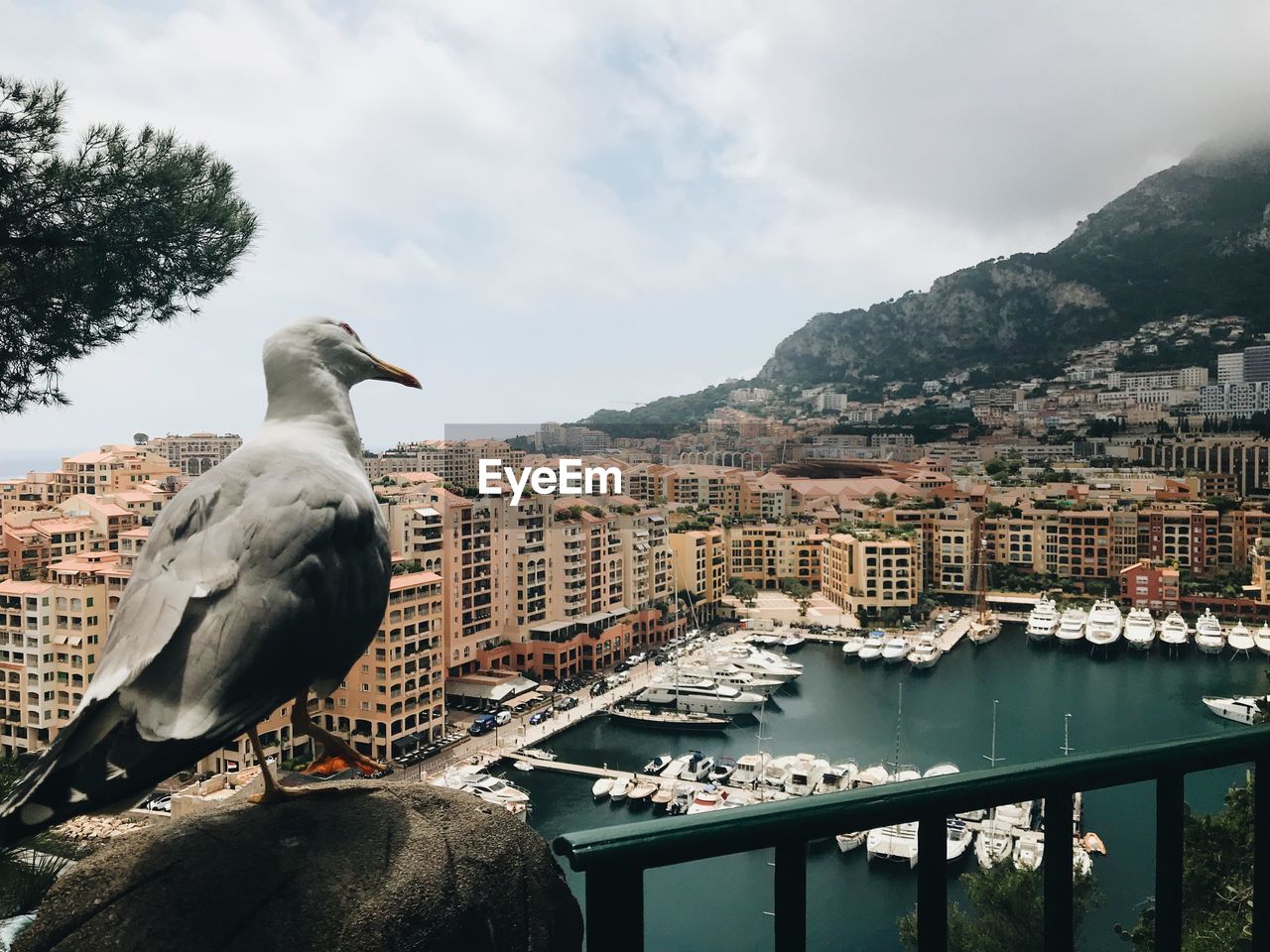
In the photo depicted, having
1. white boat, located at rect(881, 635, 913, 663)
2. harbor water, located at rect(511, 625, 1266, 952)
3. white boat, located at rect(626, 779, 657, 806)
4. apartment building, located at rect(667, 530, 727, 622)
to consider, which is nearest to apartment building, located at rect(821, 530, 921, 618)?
harbor water, located at rect(511, 625, 1266, 952)

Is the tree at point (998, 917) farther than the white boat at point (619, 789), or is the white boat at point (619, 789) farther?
the white boat at point (619, 789)

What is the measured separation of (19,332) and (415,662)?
685cm

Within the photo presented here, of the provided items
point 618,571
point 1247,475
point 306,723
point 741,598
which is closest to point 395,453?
point 618,571

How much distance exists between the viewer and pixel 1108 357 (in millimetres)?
20328

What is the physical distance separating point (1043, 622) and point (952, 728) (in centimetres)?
369

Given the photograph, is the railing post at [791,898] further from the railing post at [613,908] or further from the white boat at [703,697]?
the white boat at [703,697]

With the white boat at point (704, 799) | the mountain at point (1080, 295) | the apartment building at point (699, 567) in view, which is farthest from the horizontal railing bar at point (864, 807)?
the mountain at point (1080, 295)

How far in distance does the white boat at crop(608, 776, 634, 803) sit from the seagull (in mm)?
8023

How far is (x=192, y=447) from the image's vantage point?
11172mm

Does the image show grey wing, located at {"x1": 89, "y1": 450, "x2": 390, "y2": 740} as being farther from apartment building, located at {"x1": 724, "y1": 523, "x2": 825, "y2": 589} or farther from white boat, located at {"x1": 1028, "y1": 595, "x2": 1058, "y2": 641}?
apartment building, located at {"x1": 724, "y1": 523, "x2": 825, "y2": 589}

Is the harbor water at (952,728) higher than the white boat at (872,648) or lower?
lower

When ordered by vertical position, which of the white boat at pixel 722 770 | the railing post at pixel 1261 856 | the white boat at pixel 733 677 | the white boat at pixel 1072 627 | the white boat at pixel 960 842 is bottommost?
the white boat at pixel 722 770

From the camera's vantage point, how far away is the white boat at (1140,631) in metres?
12.9

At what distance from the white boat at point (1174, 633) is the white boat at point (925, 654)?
3091mm
